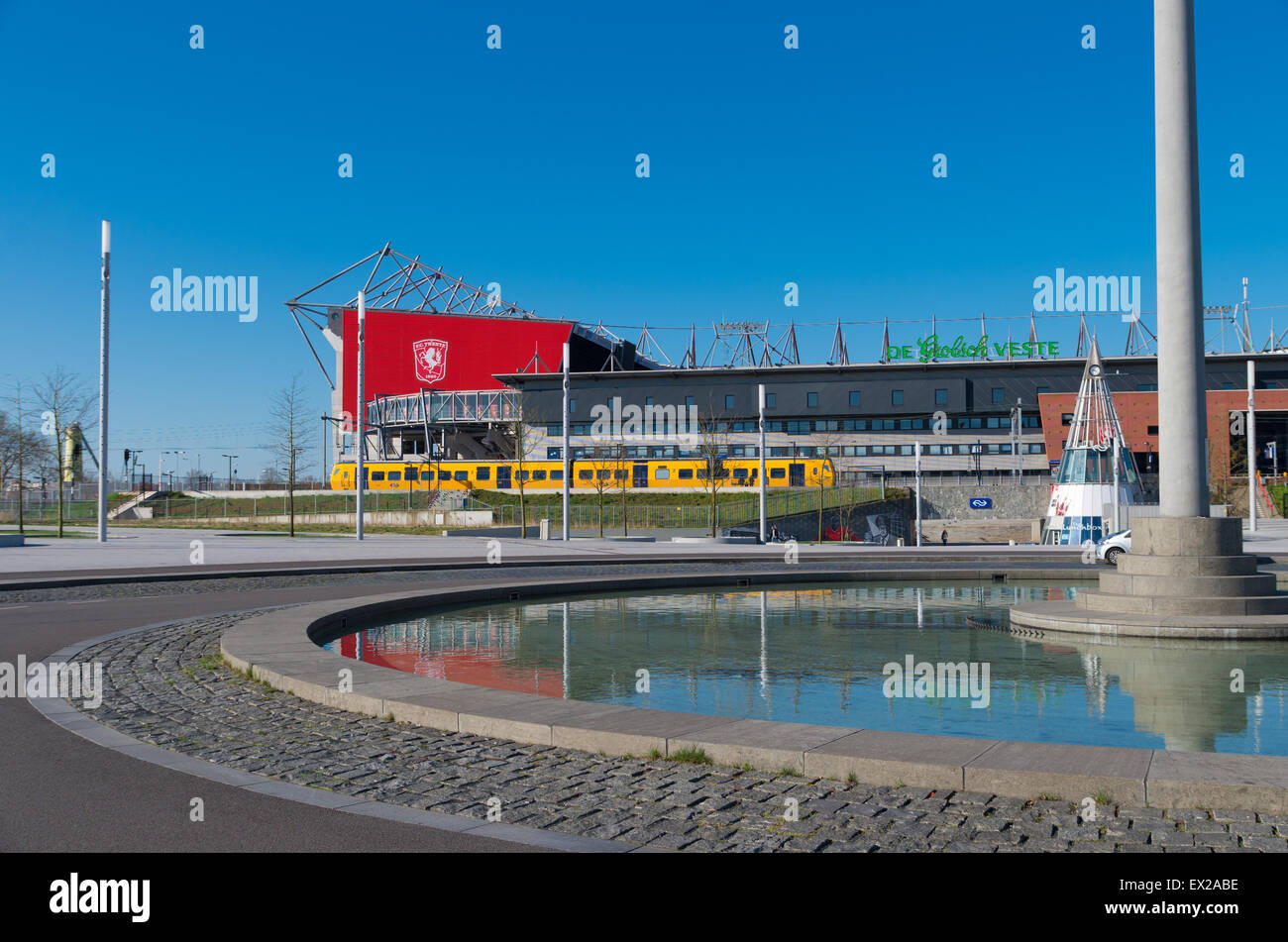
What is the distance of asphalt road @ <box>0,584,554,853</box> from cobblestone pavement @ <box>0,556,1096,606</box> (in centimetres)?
1344

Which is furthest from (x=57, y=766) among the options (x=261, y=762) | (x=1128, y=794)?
(x=1128, y=794)

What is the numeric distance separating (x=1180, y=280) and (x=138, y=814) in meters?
15.8

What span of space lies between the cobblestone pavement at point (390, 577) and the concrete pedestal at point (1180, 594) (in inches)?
303

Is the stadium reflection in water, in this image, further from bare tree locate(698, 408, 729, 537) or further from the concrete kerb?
bare tree locate(698, 408, 729, 537)

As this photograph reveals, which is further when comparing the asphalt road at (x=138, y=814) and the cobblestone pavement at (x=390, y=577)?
the cobblestone pavement at (x=390, y=577)

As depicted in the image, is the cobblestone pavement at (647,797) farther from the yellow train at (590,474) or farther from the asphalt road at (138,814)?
the yellow train at (590,474)

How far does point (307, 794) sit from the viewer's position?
6312 mm

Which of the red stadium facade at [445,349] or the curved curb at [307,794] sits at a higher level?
the red stadium facade at [445,349]

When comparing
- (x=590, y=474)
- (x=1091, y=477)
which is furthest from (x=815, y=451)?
(x=1091, y=477)

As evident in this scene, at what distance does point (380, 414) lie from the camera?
10206cm

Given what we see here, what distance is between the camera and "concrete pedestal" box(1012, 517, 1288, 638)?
1346 cm

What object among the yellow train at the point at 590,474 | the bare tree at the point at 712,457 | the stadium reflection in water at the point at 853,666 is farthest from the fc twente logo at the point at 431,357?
the stadium reflection in water at the point at 853,666

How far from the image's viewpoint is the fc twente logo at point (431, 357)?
10725 centimetres
